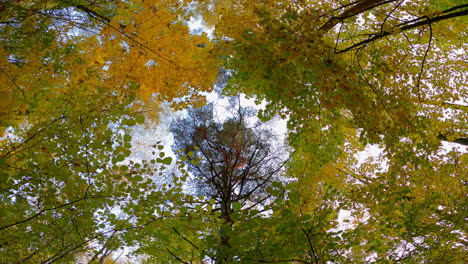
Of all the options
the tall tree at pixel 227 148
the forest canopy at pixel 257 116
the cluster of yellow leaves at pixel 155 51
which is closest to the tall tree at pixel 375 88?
the forest canopy at pixel 257 116

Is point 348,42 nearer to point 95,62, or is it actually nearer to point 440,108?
point 440,108

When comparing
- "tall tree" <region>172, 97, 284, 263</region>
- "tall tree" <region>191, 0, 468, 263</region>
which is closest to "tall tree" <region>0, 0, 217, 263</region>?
"tall tree" <region>191, 0, 468, 263</region>

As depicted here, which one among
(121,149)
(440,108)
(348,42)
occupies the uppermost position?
(348,42)

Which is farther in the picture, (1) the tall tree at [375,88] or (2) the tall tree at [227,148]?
(2) the tall tree at [227,148]

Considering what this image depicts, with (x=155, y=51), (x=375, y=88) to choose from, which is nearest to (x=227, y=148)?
(x=155, y=51)

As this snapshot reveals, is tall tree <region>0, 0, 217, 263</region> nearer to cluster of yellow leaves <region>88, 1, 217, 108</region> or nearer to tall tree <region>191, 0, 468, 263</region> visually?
cluster of yellow leaves <region>88, 1, 217, 108</region>

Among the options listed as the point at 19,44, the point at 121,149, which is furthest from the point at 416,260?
the point at 19,44

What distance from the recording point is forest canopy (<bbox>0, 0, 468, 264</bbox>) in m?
2.61

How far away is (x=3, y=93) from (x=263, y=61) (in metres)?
2.71

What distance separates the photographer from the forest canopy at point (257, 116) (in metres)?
2.61

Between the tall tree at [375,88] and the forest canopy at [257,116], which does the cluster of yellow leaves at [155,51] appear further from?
the tall tree at [375,88]

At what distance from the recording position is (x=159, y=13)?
373 centimetres

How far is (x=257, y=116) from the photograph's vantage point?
4.37 m

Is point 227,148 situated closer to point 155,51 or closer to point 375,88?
point 155,51
